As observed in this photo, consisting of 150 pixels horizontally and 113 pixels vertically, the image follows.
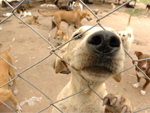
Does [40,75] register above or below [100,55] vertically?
below

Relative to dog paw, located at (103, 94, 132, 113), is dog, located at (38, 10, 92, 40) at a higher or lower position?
lower

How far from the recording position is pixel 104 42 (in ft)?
2.52

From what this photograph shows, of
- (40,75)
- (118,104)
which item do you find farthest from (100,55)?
(40,75)

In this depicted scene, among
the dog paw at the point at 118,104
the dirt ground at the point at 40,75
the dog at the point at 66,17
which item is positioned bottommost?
the dirt ground at the point at 40,75

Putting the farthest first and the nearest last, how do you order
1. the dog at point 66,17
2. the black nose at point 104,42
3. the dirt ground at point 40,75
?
the dog at point 66,17, the dirt ground at point 40,75, the black nose at point 104,42

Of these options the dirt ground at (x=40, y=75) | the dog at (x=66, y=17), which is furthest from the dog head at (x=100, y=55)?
the dog at (x=66, y=17)

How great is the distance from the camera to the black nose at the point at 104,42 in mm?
764

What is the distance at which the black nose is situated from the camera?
30.1 inches

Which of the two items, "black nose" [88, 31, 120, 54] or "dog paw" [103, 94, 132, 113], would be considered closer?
"black nose" [88, 31, 120, 54]

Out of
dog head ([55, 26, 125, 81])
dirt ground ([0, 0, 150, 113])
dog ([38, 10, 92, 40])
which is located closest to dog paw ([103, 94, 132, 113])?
dog head ([55, 26, 125, 81])

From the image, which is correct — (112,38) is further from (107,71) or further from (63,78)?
(63,78)

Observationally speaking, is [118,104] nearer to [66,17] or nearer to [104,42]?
[104,42]

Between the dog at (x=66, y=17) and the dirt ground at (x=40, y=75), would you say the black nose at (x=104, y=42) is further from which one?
the dog at (x=66, y=17)

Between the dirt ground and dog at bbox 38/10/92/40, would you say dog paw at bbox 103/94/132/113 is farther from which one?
dog at bbox 38/10/92/40
